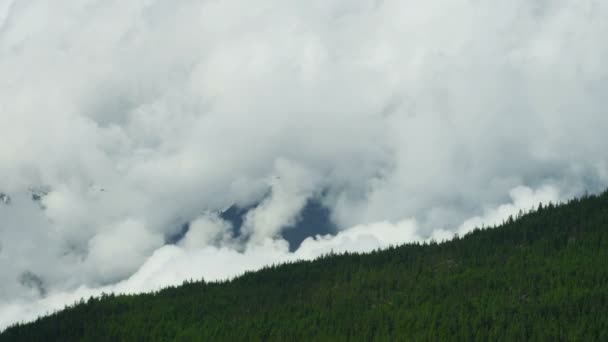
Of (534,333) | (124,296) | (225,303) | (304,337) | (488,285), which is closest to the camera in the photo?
(534,333)

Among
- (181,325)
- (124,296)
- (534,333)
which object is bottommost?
(534,333)

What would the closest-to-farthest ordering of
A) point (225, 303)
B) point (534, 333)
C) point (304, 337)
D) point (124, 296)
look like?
1. point (534, 333)
2. point (304, 337)
3. point (225, 303)
4. point (124, 296)

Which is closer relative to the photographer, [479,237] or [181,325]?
[181,325]

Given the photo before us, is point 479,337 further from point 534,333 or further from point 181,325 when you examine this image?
point 181,325

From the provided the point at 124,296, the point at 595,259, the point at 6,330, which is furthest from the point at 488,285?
the point at 6,330

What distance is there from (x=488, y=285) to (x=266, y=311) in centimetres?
2082

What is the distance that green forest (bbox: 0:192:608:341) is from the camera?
196ft

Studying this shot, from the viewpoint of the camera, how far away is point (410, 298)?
7162 cm

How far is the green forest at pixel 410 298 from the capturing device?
59.8m

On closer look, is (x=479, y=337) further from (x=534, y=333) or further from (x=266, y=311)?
(x=266, y=311)

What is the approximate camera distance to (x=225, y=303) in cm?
8269

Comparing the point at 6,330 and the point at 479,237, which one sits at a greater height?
the point at 479,237

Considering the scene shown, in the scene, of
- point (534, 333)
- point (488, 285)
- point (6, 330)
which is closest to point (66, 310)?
point (6, 330)

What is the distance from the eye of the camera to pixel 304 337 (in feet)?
209
